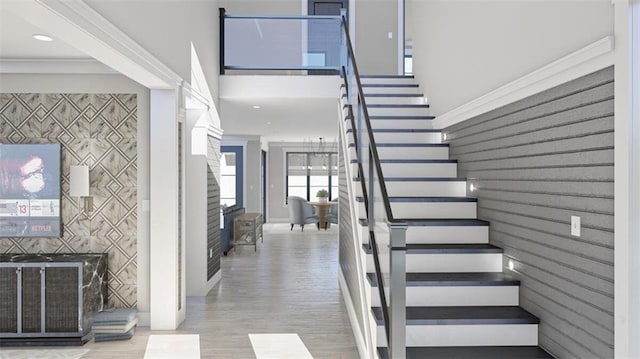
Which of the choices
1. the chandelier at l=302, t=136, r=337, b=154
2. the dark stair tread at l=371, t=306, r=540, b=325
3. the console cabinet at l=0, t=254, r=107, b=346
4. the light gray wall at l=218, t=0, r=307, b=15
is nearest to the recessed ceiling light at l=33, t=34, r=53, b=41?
the console cabinet at l=0, t=254, r=107, b=346

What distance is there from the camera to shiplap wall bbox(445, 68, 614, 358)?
218cm

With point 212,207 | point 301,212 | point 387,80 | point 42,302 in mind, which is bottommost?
point 42,302

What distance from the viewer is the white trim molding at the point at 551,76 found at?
7.04 feet

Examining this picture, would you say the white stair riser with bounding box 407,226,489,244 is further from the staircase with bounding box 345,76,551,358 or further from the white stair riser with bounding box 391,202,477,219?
the white stair riser with bounding box 391,202,477,219

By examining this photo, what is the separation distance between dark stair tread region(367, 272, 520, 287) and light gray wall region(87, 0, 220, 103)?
2.51 meters

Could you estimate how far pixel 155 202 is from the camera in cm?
421

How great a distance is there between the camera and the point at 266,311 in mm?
4758

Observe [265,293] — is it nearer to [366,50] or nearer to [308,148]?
[366,50]

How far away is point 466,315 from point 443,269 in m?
0.51

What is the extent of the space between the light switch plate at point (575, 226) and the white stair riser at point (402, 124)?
277 centimetres

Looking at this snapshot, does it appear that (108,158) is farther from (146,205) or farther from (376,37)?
(376,37)

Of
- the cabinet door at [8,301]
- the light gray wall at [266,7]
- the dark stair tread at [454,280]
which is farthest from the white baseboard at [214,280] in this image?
the light gray wall at [266,7]

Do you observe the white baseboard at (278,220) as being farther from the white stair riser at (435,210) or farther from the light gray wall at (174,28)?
the white stair riser at (435,210)

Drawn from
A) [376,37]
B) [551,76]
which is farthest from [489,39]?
[376,37]
